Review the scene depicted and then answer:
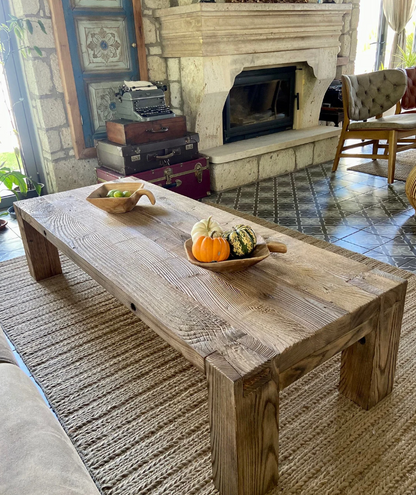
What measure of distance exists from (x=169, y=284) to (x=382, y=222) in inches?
84.1

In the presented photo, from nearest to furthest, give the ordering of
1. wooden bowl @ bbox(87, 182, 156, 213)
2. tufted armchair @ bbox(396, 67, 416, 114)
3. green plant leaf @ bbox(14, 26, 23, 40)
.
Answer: wooden bowl @ bbox(87, 182, 156, 213) → green plant leaf @ bbox(14, 26, 23, 40) → tufted armchair @ bbox(396, 67, 416, 114)

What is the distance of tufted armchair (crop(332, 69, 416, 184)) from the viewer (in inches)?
142

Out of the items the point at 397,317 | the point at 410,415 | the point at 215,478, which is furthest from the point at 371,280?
the point at 215,478

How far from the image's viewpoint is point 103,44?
3.38 metres

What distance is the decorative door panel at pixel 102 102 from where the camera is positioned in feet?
11.3

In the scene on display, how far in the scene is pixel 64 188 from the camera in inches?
138

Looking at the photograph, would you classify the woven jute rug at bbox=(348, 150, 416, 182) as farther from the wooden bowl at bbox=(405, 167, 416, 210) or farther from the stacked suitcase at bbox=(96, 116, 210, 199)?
the stacked suitcase at bbox=(96, 116, 210, 199)

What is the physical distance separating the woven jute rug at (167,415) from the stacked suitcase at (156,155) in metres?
1.52

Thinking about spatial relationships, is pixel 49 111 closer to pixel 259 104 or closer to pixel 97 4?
pixel 97 4

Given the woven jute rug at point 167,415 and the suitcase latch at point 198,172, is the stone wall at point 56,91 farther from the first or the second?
the woven jute rug at point 167,415

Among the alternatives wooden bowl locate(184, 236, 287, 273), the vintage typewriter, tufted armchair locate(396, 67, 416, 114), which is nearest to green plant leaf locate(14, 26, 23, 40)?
the vintage typewriter

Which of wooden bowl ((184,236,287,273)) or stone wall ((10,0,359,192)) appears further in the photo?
stone wall ((10,0,359,192))

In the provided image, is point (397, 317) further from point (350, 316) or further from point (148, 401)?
point (148, 401)

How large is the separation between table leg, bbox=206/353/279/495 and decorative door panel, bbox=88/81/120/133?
116 inches
